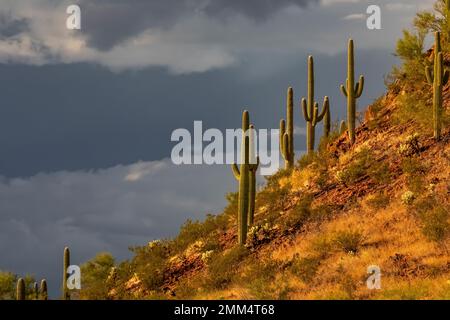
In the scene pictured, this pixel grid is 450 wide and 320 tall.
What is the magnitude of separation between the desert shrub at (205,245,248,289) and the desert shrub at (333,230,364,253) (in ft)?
12.7

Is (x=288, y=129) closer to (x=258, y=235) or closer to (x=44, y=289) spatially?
(x=258, y=235)

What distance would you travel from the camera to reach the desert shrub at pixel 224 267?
2369 cm

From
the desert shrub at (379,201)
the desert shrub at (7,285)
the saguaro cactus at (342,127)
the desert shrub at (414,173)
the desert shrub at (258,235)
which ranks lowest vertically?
the desert shrub at (7,285)

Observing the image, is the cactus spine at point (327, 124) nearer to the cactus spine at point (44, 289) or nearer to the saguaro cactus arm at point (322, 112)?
the saguaro cactus arm at point (322, 112)

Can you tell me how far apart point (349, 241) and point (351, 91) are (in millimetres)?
10105

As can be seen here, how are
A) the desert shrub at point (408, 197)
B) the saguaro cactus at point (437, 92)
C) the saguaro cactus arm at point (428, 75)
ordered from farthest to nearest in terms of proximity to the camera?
1. the saguaro cactus arm at point (428, 75)
2. the saguaro cactus at point (437, 92)
3. the desert shrub at point (408, 197)

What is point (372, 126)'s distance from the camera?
3216 centimetres

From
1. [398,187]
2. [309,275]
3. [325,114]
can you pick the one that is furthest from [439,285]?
[325,114]

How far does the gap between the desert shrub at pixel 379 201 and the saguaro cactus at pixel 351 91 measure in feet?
19.3

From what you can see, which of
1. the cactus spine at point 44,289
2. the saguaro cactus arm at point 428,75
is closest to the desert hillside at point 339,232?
the saguaro cactus arm at point 428,75

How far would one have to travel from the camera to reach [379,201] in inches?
1022

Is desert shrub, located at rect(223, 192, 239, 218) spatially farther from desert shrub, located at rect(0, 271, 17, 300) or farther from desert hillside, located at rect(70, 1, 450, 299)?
desert shrub, located at rect(0, 271, 17, 300)

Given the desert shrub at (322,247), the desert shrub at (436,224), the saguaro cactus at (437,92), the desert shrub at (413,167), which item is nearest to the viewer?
the desert shrub at (436,224)
